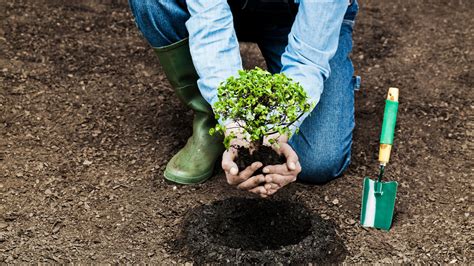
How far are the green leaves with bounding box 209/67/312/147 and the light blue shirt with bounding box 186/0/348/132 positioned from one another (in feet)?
0.91

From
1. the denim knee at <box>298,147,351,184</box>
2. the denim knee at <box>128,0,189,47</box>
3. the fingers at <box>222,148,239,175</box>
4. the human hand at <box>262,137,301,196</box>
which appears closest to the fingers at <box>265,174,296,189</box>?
the human hand at <box>262,137,301,196</box>

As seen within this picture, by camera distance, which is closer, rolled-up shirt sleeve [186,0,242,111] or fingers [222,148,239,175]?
fingers [222,148,239,175]

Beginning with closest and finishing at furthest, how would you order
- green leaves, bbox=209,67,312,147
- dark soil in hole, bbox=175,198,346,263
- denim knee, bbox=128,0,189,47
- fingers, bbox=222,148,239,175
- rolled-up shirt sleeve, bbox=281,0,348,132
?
1. green leaves, bbox=209,67,312,147
2. fingers, bbox=222,148,239,175
3. dark soil in hole, bbox=175,198,346,263
4. rolled-up shirt sleeve, bbox=281,0,348,132
5. denim knee, bbox=128,0,189,47

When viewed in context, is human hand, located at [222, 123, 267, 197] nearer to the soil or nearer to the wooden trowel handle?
the soil

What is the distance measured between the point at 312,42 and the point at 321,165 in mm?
557

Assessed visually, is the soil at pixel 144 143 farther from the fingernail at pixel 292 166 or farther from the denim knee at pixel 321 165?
the fingernail at pixel 292 166

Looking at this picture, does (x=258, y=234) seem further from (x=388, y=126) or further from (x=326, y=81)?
(x=326, y=81)

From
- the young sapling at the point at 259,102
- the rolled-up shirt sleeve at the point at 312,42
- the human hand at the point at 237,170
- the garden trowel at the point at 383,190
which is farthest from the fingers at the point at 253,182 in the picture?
the garden trowel at the point at 383,190

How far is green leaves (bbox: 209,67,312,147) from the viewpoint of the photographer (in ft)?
6.71

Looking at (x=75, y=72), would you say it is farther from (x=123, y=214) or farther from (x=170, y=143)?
(x=123, y=214)

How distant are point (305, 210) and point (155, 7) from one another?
0.98 metres

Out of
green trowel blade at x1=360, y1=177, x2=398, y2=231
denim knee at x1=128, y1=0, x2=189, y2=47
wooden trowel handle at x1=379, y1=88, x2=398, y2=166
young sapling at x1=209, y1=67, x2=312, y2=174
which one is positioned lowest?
green trowel blade at x1=360, y1=177, x2=398, y2=231

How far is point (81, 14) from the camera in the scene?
4.19 m

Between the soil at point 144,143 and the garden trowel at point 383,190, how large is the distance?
0.17ft
